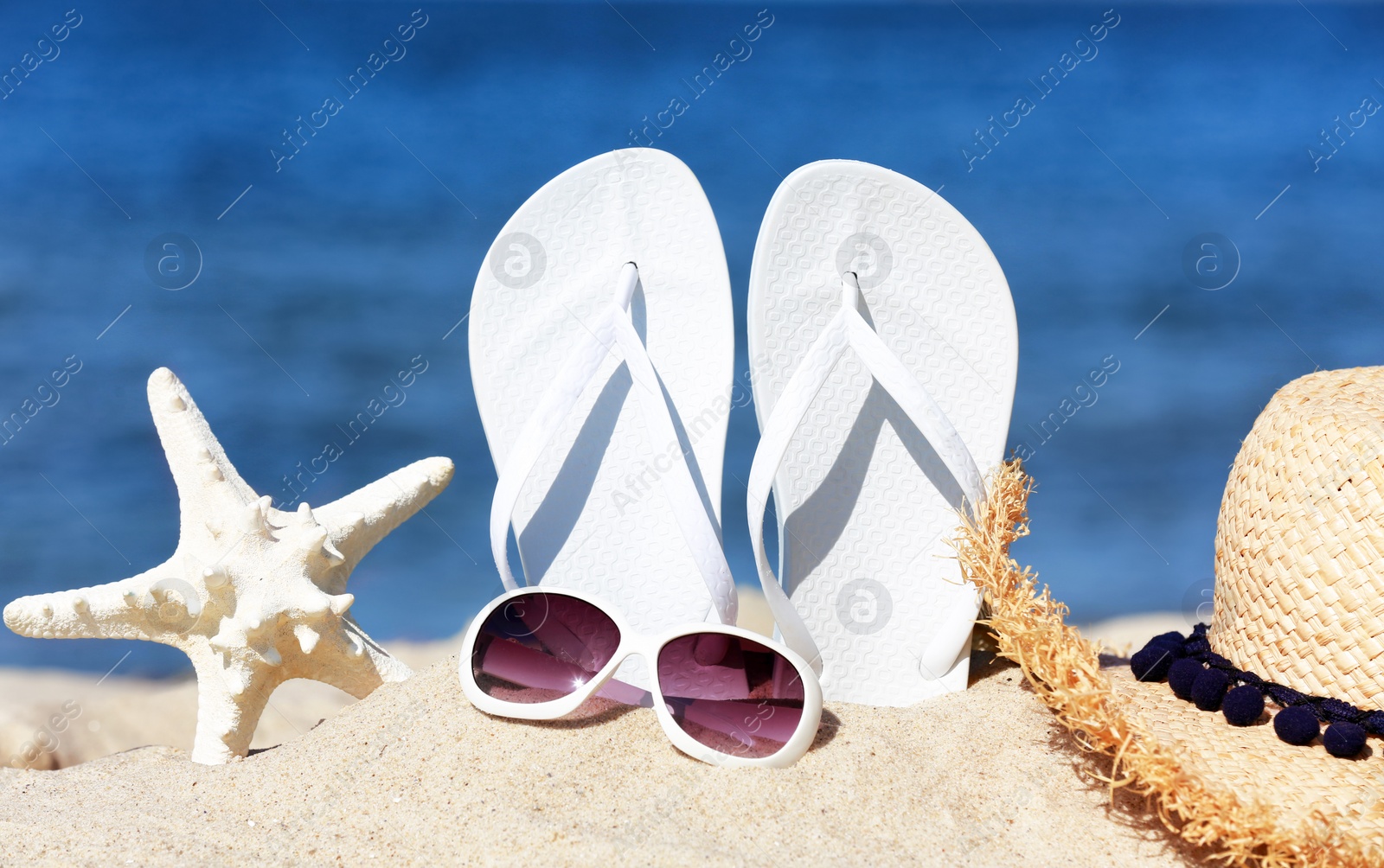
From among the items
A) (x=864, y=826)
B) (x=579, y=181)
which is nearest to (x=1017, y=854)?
(x=864, y=826)

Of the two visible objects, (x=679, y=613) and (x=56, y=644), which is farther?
(x=56, y=644)

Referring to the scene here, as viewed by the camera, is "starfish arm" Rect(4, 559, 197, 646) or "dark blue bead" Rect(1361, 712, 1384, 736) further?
"starfish arm" Rect(4, 559, 197, 646)

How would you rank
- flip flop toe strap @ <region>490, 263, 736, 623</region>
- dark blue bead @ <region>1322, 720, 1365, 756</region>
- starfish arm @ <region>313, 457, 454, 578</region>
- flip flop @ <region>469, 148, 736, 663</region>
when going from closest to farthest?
dark blue bead @ <region>1322, 720, 1365, 756</region>, flip flop toe strap @ <region>490, 263, 736, 623</region>, starfish arm @ <region>313, 457, 454, 578</region>, flip flop @ <region>469, 148, 736, 663</region>

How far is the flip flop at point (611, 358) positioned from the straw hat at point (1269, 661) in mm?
618

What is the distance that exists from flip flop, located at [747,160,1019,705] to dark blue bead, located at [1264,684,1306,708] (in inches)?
22.4

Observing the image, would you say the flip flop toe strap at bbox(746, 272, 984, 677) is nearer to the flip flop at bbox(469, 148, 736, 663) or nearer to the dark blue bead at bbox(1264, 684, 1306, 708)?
the flip flop at bbox(469, 148, 736, 663)

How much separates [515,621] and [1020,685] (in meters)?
0.91

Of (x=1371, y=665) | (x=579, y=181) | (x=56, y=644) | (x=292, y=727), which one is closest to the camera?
(x=1371, y=665)

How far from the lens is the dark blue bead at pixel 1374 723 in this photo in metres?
1.36

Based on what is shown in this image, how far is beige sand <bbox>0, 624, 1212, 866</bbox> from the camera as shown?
124cm

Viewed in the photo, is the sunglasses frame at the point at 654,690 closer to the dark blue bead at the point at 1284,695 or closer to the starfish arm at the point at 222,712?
the starfish arm at the point at 222,712

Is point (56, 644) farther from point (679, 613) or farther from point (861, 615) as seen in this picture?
point (861, 615)

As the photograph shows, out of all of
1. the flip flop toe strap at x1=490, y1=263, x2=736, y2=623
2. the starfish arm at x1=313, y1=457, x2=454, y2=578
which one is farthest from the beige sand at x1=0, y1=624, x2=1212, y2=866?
the starfish arm at x1=313, y1=457, x2=454, y2=578

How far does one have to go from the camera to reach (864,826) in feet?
4.21
